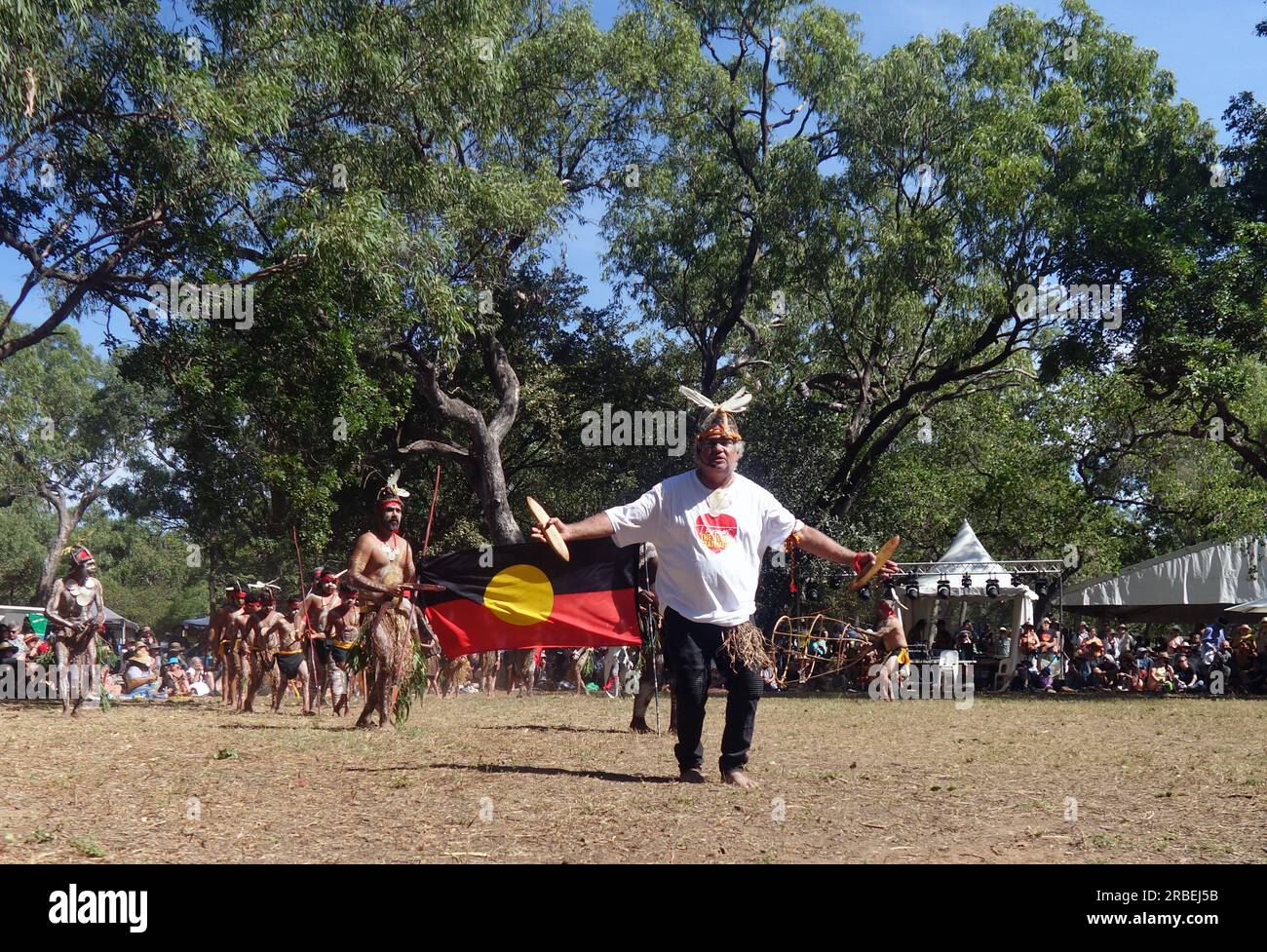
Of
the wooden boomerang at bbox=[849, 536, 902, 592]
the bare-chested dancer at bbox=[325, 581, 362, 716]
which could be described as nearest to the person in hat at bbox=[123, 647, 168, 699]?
the bare-chested dancer at bbox=[325, 581, 362, 716]

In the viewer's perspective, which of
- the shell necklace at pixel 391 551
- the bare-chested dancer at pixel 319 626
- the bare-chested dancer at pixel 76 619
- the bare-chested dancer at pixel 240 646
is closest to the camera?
the shell necklace at pixel 391 551

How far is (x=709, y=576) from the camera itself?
25.3 feet

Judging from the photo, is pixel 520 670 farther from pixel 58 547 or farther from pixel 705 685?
pixel 58 547

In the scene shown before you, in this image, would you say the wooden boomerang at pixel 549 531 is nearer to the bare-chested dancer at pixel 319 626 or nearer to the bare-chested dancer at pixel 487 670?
the bare-chested dancer at pixel 319 626

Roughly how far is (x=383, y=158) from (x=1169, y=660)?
19774 mm

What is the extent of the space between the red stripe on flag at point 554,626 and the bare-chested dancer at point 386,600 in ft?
3.81

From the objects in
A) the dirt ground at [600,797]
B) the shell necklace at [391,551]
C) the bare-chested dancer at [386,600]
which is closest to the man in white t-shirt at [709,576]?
the dirt ground at [600,797]

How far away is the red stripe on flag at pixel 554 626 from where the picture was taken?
1284cm

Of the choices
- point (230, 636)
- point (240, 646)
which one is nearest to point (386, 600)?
point (240, 646)

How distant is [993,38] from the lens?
96.8 feet

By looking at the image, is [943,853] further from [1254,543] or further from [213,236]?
[1254,543]

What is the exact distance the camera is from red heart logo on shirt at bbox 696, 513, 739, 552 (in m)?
7.72

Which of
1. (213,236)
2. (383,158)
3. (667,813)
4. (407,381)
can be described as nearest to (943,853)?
(667,813)

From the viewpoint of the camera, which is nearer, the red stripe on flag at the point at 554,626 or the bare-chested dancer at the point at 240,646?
the red stripe on flag at the point at 554,626
